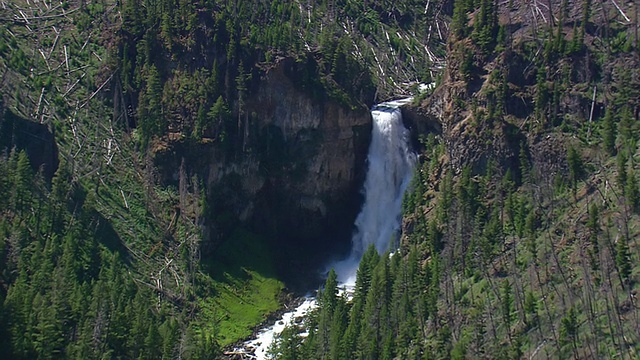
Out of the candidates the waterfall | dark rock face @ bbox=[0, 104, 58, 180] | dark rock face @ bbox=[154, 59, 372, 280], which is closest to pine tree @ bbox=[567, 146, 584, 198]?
the waterfall

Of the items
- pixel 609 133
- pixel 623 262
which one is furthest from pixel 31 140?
pixel 623 262

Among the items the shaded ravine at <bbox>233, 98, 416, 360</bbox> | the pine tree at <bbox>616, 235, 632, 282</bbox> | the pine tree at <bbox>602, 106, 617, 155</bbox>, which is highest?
the shaded ravine at <bbox>233, 98, 416, 360</bbox>

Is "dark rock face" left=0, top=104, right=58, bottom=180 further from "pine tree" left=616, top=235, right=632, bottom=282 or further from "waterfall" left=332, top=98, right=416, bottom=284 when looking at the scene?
"pine tree" left=616, top=235, right=632, bottom=282

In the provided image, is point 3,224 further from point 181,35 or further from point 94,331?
point 181,35

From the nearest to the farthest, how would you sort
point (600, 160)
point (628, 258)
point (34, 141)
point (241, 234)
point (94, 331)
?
point (628, 258) < point (94, 331) < point (600, 160) < point (34, 141) < point (241, 234)

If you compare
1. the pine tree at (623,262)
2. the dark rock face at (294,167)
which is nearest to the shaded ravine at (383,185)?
the dark rock face at (294,167)

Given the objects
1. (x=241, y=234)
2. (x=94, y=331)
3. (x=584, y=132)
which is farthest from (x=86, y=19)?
(x=584, y=132)
